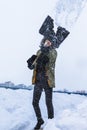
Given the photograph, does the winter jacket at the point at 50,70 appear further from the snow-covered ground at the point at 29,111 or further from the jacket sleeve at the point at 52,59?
the snow-covered ground at the point at 29,111

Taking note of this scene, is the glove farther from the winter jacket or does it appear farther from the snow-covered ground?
the snow-covered ground

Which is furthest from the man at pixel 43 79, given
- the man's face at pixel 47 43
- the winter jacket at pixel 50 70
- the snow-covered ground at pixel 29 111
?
the snow-covered ground at pixel 29 111

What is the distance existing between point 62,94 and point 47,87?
3852mm

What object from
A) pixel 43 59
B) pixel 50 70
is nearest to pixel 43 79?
pixel 50 70

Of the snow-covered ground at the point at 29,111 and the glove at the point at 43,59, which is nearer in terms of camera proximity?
the snow-covered ground at the point at 29,111

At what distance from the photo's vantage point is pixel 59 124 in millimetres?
5891

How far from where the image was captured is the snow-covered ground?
5883 mm

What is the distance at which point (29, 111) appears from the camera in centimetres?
842

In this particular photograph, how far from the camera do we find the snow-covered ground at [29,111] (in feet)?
19.3

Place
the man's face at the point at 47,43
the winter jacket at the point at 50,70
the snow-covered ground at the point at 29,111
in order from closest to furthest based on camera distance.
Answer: the snow-covered ground at the point at 29,111 < the winter jacket at the point at 50,70 < the man's face at the point at 47,43

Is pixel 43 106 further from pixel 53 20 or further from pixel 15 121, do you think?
pixel 53 20

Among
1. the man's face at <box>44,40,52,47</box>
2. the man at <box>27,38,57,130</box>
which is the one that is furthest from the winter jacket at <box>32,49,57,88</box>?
the man's face at <box>44,40,52,47</box>

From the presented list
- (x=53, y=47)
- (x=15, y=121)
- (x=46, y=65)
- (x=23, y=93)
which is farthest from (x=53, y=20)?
(x=23, y=93)

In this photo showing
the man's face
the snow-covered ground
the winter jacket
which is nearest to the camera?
the snow-covered ground
